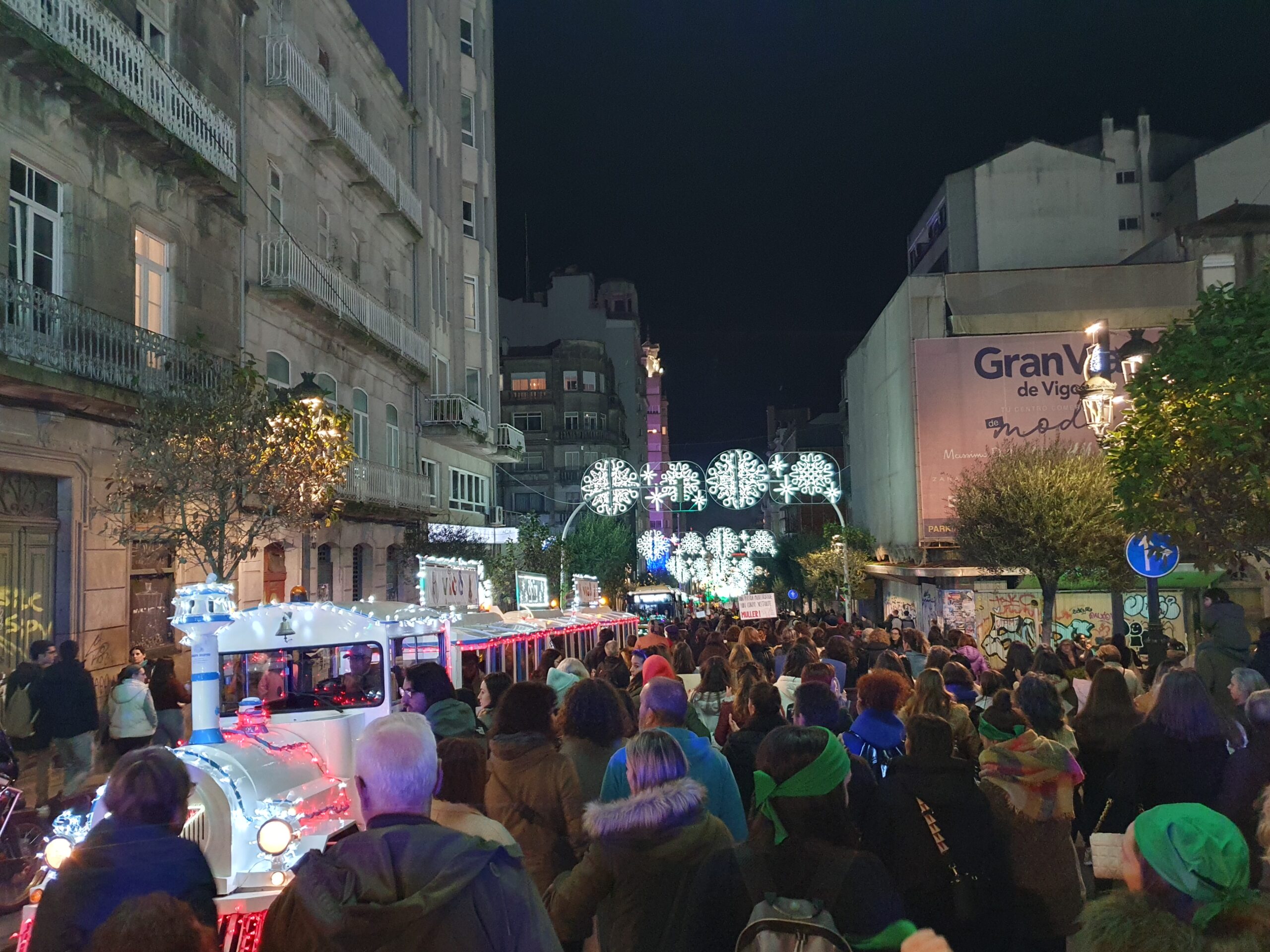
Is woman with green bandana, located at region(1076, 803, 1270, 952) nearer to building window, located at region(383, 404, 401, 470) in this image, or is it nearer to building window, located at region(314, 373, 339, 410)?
building window, located at region(314, 373, 339, 410)

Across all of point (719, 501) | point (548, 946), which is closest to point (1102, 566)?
point (719, 501)

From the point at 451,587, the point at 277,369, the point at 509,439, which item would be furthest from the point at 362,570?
the point at 451,587

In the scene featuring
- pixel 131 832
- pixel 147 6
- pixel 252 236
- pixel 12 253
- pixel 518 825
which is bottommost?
pixel 518 825

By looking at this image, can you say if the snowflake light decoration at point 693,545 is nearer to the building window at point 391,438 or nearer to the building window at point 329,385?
the building window at point 391,438

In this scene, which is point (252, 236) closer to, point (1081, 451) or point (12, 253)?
point (12, 253)

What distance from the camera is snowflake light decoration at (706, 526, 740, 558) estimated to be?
2665 inches

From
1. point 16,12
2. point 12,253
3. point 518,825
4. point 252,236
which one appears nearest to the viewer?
point 518,825

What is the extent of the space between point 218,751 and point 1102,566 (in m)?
23.9

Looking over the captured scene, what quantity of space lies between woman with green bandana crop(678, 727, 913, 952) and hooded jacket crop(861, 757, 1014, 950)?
1.11m

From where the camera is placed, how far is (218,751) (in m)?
6.04

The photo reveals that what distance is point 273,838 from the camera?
5914mm

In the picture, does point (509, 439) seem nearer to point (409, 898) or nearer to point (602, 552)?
point (602, 552)

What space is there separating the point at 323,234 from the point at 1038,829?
942 inches

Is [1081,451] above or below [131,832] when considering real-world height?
above
